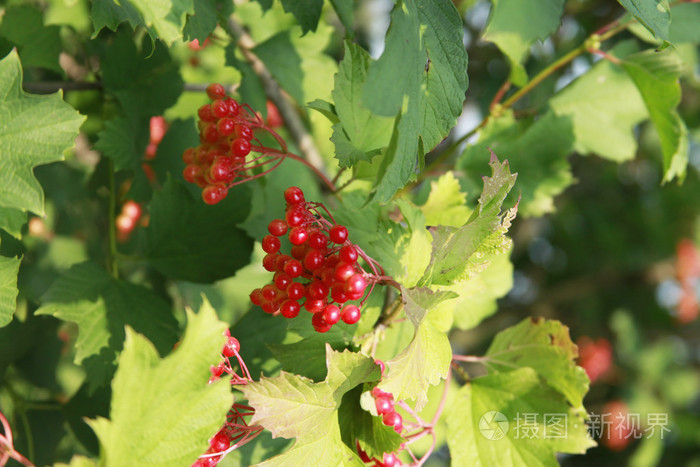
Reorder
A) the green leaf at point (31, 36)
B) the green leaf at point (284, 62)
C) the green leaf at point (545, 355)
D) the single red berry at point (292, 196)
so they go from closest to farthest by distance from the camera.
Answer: the single red berry at point (292, 196), the green leaf at point (545, 355), the green leaf at point (31, 36), the green leaf at point (284, 62)

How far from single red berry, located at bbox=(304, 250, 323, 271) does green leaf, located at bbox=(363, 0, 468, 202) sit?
0.53ft

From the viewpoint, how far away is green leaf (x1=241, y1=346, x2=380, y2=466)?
0.73 m

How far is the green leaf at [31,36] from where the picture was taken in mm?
1198

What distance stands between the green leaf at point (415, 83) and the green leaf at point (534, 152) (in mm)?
554

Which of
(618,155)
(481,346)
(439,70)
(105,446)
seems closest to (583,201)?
(481,346)

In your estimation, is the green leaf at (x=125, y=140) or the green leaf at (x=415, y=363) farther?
the green leaf at (x=125, y=140)

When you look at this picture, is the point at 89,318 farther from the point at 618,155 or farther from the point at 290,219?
the point at 618,155

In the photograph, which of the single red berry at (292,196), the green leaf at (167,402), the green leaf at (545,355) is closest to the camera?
the green leaf at (167,402)

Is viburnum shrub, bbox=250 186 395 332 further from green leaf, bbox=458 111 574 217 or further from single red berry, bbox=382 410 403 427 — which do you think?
green leaf, bbox=458 111 574 217

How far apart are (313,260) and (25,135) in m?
0.44

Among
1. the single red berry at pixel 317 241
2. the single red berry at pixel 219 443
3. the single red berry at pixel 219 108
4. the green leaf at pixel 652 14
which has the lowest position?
the single red berry at pixel 219 443

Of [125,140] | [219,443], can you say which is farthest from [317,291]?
[125,140]

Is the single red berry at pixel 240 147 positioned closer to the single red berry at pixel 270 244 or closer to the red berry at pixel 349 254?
the single red berry at pixel 270 244

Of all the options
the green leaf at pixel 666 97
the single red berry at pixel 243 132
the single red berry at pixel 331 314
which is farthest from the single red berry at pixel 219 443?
the green leaf at pixel 666 97
